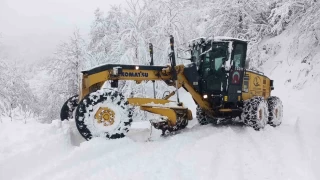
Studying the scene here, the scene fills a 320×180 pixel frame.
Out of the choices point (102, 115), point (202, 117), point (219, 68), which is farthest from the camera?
point (202, 117)

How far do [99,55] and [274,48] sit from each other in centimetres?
1114

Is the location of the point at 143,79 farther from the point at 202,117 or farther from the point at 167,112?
the point at 202,117

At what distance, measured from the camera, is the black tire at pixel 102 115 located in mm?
6801

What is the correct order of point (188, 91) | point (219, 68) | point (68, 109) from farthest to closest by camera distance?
point (219, 68)
point (188, 91)
point (68, 109)

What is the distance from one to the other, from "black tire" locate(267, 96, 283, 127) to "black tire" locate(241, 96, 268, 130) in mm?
694

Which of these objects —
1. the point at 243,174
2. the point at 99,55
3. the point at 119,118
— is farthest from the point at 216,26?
the point at 243,174

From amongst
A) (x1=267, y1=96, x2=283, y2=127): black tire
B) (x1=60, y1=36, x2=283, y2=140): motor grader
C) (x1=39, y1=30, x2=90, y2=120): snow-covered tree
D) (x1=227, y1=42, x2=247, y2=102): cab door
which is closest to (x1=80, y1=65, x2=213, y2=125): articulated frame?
(x1=60, y1=36, x2=283, y2=140): motor grader

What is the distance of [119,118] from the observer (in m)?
7.02

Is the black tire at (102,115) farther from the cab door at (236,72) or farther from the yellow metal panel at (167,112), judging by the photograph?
the cab door at (236,72)

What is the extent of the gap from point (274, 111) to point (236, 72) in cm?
195

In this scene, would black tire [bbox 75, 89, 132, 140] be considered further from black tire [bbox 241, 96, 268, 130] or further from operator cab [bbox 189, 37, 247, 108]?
black tire [bbox 241, 96, 268, 130]


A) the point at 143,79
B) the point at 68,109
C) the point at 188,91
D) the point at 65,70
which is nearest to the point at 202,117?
the point at 188,91

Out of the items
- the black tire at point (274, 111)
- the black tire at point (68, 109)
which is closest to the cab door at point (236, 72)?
the black tire at point (274, 111)

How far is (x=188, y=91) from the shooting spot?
899 centimetres
